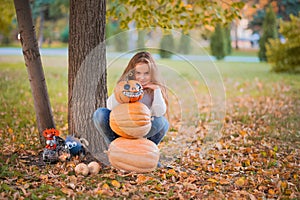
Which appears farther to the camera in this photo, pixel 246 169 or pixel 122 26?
pixel 122 26

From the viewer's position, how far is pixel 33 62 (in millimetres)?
4277

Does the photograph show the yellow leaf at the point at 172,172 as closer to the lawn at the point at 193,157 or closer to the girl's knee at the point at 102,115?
the lawn at the point at 193,157

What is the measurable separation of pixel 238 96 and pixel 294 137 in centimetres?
347

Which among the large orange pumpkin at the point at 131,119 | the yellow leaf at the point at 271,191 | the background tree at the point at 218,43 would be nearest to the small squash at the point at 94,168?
the large orange pumpkin at the point at 131,119

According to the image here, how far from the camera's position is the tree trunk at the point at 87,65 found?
13.1 feet

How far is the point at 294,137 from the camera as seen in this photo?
17.6 ft

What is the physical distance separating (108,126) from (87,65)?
68 centimetres

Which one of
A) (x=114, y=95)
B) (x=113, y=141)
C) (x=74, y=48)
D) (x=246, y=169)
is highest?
(x=74, y=48)

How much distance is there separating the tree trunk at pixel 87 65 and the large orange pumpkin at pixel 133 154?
1.20 feet

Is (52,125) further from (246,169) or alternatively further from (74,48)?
(246,169)

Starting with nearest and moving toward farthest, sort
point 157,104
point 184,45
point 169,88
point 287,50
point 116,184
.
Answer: point 116,184 → point 157,104 → point 184,45 → point 169,88 → point 287,50

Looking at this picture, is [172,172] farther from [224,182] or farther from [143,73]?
[143,73]

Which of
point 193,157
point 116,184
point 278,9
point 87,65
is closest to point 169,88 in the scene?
point 193,157

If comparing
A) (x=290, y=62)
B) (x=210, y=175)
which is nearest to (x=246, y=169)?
(x=210, y=175)
